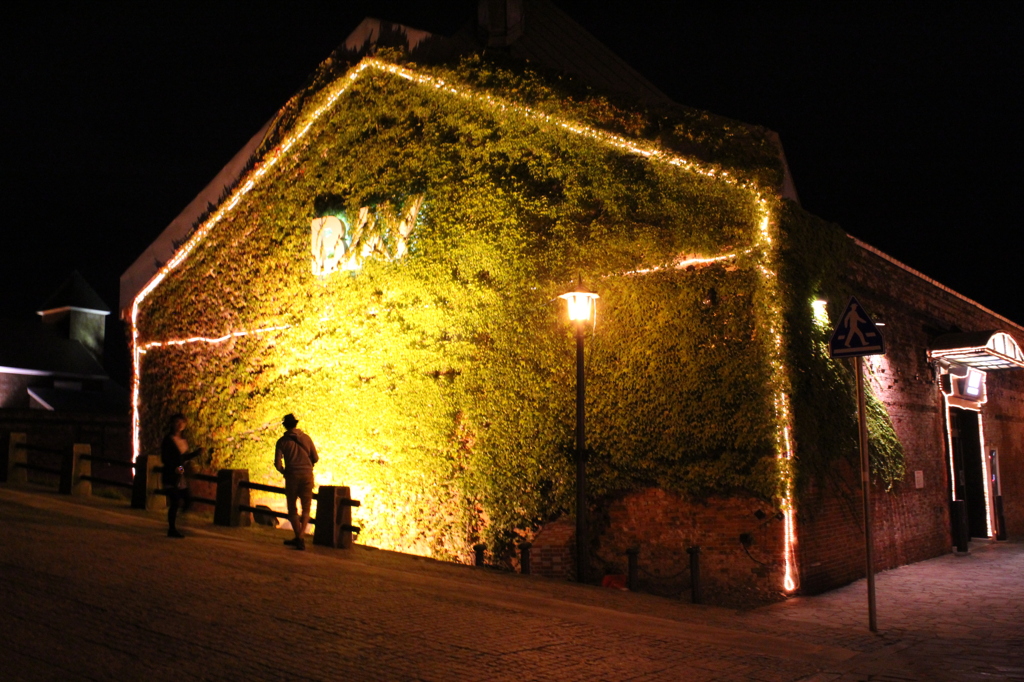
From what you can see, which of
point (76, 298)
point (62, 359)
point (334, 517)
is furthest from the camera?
point (76, 298)

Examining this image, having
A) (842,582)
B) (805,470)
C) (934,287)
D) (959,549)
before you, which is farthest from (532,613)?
(934,287)

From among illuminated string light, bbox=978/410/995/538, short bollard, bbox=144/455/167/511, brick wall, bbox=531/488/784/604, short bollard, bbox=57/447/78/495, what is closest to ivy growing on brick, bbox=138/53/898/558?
brick wall, bbox=531/488/784/604

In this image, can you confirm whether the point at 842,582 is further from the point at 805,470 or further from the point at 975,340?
the point at 975,340

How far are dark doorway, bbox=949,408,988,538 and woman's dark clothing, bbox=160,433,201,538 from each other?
14.9 metres

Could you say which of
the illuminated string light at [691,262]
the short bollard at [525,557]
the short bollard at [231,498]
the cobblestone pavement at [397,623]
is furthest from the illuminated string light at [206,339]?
the illuminated string light at [691,262]

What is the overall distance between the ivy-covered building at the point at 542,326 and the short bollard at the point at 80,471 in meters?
1.65

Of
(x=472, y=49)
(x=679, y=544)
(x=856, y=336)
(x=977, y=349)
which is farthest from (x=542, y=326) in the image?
(x=977, y=349)

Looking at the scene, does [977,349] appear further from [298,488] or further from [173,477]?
[173,477]

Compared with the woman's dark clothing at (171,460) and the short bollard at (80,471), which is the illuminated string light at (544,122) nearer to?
the short bollard at (80,471)

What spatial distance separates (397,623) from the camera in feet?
25.0

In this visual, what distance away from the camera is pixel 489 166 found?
13.8 metres

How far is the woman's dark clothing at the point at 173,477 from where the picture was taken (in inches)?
439

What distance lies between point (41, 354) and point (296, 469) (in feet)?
163

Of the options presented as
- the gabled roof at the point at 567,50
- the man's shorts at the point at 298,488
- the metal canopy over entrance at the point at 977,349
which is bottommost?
the man's shorts at the point at 298,488
